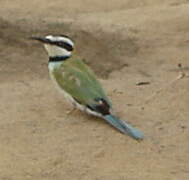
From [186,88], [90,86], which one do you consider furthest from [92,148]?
[186,88]

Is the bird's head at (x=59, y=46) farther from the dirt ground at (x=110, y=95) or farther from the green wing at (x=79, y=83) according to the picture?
the dirt ground at (x=110, y=95)

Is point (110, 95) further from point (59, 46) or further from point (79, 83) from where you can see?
point (59, 46)

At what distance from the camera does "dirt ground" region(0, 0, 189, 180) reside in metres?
5.36

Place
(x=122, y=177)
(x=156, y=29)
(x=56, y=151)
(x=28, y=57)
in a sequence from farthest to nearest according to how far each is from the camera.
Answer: (x=156, y=29), (x=28, y=57), (x=56, y=151), (x=122, y=177)

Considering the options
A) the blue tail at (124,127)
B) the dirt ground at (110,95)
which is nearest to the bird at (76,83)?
the blue tail at (124,127)

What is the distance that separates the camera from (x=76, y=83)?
632cm

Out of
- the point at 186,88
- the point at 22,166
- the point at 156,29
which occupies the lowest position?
the point at 156,29

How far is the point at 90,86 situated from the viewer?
6289 mm

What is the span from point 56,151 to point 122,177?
0.63 metres

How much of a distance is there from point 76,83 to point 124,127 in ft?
2.21

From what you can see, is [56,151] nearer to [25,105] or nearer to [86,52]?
[25,105]

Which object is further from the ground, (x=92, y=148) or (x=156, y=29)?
(x=92, y=148)

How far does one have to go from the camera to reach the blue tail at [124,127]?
583cm

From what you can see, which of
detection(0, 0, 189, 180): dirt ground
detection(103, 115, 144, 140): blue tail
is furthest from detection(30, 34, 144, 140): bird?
detection(0, 0, 189, 180): dirt ground
